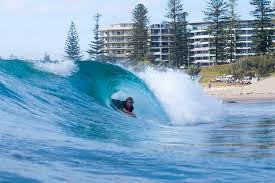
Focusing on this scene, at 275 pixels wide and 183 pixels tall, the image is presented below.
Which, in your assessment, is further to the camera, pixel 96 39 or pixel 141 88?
pixel 96 39

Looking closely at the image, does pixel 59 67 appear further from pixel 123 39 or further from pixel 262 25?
pixel 123 39

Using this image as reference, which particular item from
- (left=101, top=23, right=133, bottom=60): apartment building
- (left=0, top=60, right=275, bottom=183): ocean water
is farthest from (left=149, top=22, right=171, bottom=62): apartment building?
(left=0, top=60, right=275, bottom=183): ocean water

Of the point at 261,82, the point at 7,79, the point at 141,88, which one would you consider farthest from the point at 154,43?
the point at 7,79

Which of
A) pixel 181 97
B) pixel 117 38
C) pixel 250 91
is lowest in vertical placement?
pixel 250 91

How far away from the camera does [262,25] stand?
180 ft

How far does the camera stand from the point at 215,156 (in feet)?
18.2

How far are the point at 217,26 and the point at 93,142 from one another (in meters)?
51.8

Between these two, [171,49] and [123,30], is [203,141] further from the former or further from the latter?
[123,30]

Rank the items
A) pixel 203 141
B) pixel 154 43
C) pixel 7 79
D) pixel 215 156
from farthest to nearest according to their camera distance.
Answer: pixel 154 43 → pixel 7 79 → pixel 203 141 → pixel 215 156

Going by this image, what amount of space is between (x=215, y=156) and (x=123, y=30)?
8174 centimetres

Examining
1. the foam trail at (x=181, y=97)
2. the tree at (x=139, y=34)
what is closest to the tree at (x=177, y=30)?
the tree at (x=139, y=34)

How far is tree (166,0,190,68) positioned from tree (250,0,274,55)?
7.33 m

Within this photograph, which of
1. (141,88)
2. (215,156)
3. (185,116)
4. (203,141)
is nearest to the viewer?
(215,156)

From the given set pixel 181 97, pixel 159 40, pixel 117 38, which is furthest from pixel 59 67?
pixel 117 38
